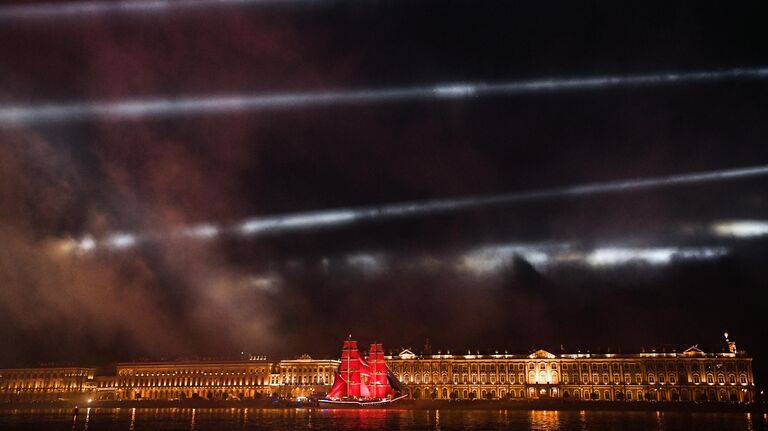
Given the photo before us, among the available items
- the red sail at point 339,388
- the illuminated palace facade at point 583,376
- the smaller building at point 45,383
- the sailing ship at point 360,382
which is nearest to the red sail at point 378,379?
the sailing ship at point 360,382

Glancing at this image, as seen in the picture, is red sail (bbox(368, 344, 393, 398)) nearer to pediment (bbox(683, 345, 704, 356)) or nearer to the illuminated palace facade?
the illuminated palace facade

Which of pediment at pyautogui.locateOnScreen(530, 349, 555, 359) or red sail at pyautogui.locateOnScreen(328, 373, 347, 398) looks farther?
pediment at pyautogui.locateOnScreen(530, 349, 555, 359)

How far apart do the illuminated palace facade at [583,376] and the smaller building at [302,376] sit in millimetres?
13642

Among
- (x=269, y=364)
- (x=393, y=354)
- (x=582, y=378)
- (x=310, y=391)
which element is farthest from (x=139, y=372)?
(x=582, y=378)

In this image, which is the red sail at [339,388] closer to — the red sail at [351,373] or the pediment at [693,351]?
the red sail at [351,373]

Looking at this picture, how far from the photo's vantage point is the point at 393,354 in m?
123

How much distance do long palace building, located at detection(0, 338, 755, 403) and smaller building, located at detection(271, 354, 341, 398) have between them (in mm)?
201

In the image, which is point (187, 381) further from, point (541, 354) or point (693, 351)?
point (693, 351)

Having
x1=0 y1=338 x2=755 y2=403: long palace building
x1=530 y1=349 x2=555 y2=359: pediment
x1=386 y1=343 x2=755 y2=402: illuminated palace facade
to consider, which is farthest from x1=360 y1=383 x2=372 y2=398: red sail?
x1=530 y1=349 x2=555 y2=359: pediment

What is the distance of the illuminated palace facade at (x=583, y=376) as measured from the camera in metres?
98.4

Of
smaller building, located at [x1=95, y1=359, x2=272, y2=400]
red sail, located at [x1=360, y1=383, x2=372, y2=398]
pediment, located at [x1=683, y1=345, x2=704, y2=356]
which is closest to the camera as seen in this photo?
red sail, located at [x1=360, y1=383, x2=372, y2=398]

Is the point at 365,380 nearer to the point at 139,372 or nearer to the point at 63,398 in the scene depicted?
the point at 139,372

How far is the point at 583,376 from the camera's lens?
107938 millimetres

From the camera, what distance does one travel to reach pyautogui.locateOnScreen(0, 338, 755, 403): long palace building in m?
100
